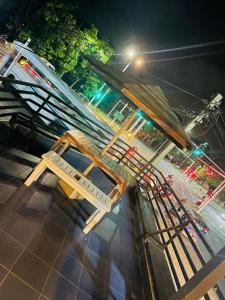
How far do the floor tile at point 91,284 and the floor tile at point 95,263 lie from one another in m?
0.10

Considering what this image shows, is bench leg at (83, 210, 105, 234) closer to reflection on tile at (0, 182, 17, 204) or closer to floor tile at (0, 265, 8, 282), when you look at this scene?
reflection on tile at (0, 182, 17, 204)

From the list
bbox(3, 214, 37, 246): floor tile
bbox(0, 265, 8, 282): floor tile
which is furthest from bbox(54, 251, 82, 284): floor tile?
bbox(0, 265, 8, 282): floor tile

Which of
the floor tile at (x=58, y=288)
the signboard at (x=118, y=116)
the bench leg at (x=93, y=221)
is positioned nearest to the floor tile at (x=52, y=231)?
the bench leg at (x=93, y=221)

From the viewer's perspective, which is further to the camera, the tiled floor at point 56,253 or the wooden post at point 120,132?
the wooden post at point 120,132

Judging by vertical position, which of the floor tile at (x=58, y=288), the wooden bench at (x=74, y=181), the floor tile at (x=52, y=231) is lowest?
the floor tile at (x=58, y=288)

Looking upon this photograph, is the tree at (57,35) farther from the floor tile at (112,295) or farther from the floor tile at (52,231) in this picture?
the floor tile at (112,295)

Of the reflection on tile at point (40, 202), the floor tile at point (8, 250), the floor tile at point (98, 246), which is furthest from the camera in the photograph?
the floor tile at point (98, 246)

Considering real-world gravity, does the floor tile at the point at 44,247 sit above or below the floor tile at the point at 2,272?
above

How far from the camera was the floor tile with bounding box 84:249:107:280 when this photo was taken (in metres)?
3.76

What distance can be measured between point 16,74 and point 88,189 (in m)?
10.8

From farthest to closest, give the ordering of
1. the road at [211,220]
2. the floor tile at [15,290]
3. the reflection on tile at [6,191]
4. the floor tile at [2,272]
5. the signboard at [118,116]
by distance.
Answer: the signboard at [118,116]
the road at [211,220]
the reflection on tile at [6,191]
the floor tile at [2,272]
the floor tile at [15,290]

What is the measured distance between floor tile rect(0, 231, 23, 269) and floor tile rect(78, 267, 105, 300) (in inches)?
36.5

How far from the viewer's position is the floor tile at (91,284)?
130 inches

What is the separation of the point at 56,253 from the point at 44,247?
189 mm
